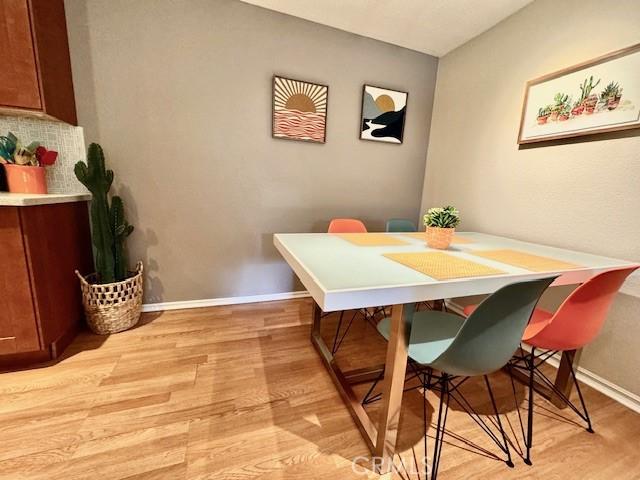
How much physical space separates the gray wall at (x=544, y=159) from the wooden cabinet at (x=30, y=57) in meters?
3.02

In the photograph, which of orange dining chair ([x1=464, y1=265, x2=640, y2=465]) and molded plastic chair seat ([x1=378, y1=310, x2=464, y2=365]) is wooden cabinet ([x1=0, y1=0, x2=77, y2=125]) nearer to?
molded plastic chair seat ([x1=378, y1=310, x2=464, y2=365])

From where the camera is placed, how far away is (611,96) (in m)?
1.50

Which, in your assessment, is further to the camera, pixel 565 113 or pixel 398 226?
pixel 398 226

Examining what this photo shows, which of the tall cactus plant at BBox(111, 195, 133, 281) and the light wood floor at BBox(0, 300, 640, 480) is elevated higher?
the tall cactus plant at BBox(111, 195, 133, 281)

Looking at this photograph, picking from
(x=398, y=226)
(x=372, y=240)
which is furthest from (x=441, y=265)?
(x=398, y=226)

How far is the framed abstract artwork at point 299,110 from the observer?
88.1 inches

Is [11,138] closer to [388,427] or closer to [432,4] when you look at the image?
[388,427]

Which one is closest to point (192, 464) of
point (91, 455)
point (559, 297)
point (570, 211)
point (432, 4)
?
point (91, 455)

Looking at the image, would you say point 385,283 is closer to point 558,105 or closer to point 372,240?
point 372,240

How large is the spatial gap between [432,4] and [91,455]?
3.26 meters

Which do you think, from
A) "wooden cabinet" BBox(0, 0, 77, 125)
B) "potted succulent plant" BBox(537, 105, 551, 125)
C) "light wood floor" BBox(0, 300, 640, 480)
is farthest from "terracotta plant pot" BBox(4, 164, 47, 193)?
"potted succulent plant" BBox(537, 105, 551, 125)

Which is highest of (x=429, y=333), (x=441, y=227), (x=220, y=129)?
(x=220, y=129)

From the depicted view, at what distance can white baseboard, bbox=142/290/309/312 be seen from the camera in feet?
7.37

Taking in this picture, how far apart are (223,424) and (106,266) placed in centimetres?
136
